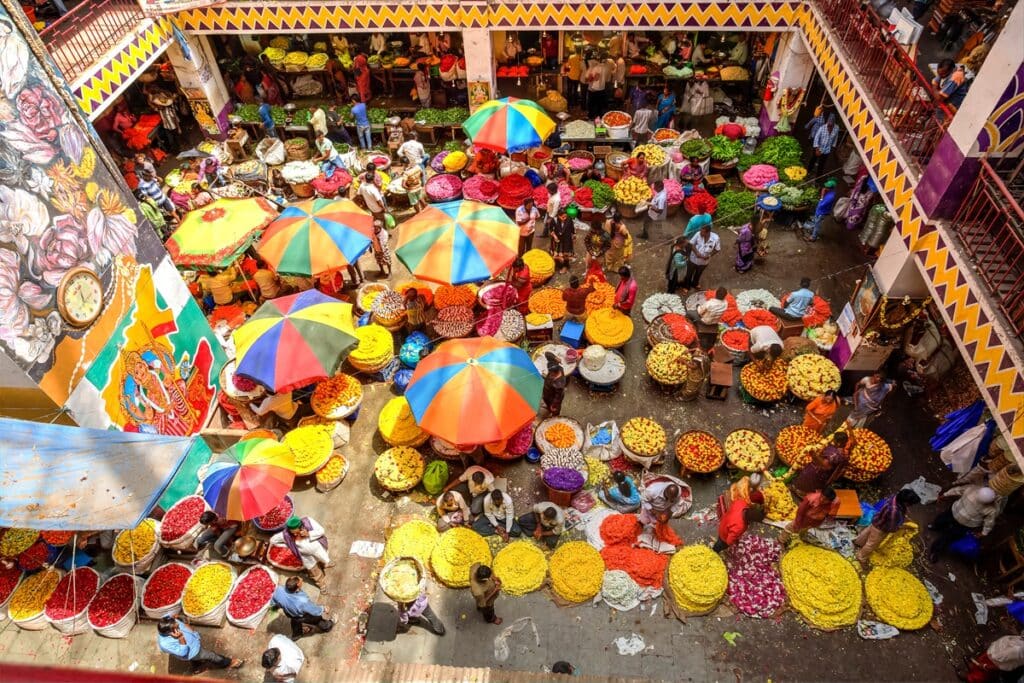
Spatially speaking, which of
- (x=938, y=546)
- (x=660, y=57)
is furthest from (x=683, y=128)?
(x=938, y=546)

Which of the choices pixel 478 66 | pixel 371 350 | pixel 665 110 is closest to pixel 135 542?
pixel 371 350

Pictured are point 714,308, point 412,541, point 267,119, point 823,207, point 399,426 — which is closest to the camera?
point 412,541

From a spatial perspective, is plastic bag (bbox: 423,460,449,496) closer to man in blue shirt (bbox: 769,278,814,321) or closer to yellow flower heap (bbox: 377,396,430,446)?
yellow flower heap (bbox: 377,396,430,446)

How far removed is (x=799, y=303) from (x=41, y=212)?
38.8ft

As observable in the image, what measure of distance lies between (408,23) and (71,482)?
13.1 meters

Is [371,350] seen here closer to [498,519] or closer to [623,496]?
[498,519]

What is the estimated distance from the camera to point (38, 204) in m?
7.18

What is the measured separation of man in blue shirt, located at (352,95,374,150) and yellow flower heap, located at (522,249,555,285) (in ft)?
22.2

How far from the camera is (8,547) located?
8938 millimetres

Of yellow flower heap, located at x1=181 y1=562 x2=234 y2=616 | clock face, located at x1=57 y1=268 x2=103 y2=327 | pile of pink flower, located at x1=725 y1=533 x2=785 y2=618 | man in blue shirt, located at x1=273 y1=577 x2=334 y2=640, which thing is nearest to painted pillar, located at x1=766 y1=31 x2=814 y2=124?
pile of pink flower, located at x1=725 y1=533 x2=785 y2=618

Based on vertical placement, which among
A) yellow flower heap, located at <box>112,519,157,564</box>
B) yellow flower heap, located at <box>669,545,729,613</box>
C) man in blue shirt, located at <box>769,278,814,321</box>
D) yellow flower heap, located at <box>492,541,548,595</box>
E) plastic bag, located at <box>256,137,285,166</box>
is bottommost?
yellow flower heap, located at <box>492,541,548,595</box>

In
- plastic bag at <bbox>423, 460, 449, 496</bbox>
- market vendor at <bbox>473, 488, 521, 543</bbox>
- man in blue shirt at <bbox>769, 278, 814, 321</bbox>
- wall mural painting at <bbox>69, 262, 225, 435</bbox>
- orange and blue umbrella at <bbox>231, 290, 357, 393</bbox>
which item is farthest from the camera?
man in blue shirt at <bbox>769, 278, 814, 321</bbox>

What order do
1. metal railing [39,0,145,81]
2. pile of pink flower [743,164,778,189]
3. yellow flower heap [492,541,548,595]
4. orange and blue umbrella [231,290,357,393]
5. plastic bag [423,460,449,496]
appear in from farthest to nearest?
pile of pink flower [743,164,778,189] < metal railing [39,0,145,81] < plastic bag [423,460,449,496] < orange and blue umbrella [231,290,357,393] < yellow flower heap [492,541,548,595]

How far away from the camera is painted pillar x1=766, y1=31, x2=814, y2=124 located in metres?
14.3
